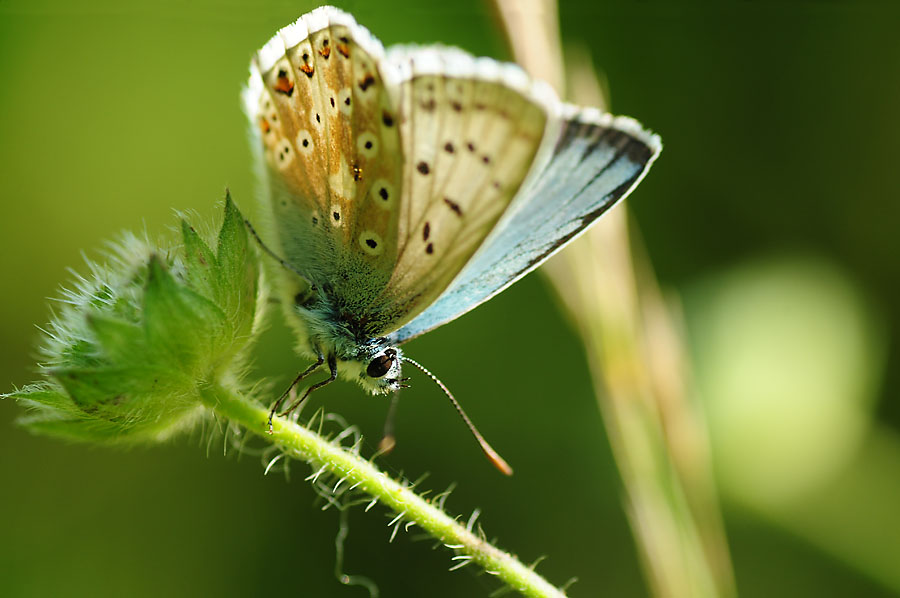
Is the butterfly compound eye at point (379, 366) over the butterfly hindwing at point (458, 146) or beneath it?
beneath

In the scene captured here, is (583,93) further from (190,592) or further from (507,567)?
(190,592)

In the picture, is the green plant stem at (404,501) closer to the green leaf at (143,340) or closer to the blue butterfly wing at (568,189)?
the green leaf at (143,340)

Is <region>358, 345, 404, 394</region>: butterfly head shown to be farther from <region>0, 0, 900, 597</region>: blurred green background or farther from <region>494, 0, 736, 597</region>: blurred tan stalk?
<region>0, 0, 900, 597</region>: blurred green background

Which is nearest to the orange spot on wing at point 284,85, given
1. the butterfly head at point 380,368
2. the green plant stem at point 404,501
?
the butterfly head at point 380,368

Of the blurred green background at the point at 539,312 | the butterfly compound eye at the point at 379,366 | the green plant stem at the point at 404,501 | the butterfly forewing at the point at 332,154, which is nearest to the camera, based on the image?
the green plant stem at the point at 404,501

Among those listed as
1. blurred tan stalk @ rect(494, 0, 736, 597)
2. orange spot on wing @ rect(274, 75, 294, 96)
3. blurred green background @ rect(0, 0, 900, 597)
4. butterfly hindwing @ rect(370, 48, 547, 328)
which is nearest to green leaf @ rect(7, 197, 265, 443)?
orange spot on wing @ rect(274, 75, 294, 96)

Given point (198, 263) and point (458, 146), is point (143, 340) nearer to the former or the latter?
point (198, 263)
